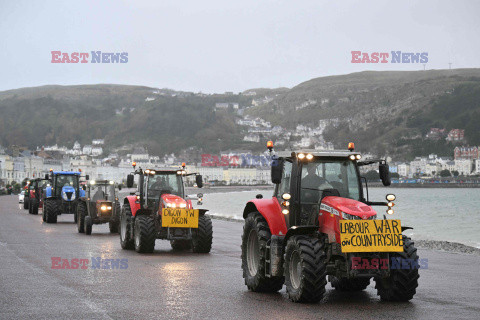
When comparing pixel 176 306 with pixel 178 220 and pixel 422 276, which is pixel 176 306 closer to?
pixel 422 276

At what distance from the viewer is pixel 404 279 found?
38.6ft

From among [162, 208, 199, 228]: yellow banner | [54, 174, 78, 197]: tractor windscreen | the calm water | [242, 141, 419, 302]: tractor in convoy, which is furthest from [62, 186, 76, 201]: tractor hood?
[242, 141, 419, 302]: tractor in convoy

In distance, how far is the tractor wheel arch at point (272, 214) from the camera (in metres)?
12.9

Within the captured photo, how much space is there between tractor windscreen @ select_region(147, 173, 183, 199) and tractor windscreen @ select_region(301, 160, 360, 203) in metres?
9.85

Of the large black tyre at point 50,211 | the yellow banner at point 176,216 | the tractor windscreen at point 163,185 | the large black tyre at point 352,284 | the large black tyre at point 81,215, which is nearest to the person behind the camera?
the large black tyre at point 352,284

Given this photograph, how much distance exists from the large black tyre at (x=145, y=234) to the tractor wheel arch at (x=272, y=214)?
24.5 ft

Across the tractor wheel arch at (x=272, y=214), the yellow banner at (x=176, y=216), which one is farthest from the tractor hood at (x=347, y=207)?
the yellow banner at (x=176, y=216)

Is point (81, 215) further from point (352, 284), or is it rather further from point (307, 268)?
point (307, 268)

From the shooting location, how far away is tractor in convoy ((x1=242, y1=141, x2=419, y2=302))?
11.4m

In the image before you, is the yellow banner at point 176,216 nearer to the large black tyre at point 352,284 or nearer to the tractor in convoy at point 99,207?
Result: the large black tyre at point 352,284

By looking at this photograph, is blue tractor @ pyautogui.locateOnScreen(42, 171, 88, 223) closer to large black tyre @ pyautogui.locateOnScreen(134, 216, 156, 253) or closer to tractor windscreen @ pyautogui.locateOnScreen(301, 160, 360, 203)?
large black tyre @ pyautogui.locateOnScreen(134, 216, 156, 253)

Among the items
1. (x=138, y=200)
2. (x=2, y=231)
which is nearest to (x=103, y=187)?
(x=2, y=231)

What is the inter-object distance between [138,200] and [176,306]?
11.2 metres

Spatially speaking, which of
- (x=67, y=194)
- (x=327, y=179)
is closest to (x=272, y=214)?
(x=327, y=179)
